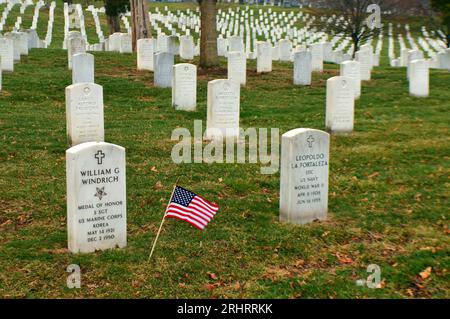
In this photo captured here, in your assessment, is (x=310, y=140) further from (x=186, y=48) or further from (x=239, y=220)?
(x=186, y=48)

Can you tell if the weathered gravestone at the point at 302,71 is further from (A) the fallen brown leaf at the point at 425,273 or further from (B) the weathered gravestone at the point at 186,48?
(A) the fallen brown leaf at the point at 425,273

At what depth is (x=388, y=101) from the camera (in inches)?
714

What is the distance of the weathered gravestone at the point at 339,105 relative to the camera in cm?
1337

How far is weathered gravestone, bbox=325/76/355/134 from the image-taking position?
43.9 ft

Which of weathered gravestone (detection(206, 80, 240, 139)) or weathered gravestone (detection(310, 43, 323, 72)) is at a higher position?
weathered gravestone (detection(310, 43, 323, 72))

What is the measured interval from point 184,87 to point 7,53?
7.46m

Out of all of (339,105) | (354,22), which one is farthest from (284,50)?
(339,105)

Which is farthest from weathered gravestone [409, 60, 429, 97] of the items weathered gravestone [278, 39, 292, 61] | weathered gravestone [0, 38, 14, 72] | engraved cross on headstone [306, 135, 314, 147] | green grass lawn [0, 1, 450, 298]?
weathered gravestone [278, 39, 292, 61]

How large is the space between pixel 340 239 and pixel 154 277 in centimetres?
244

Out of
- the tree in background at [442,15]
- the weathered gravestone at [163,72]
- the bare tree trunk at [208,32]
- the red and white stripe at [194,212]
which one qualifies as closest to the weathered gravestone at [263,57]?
the bare tree trunk at [208,32]

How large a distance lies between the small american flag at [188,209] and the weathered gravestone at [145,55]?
15971 millimetres

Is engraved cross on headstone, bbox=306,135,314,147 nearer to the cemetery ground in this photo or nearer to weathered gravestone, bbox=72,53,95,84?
the cemetery ground

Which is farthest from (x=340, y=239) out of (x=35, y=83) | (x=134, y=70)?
(x=134, y=70)

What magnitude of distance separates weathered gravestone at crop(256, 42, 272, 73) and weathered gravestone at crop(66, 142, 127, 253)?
1647cm
